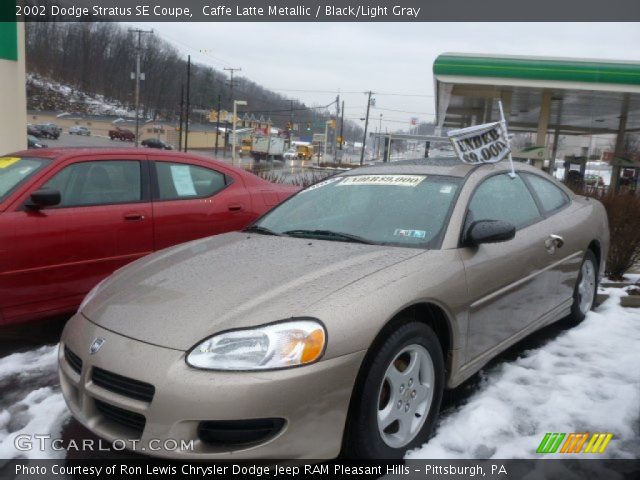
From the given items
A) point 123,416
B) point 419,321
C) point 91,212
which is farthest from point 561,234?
point 91,212

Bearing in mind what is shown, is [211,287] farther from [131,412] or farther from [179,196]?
[179,196]

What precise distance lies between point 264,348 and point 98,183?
298cm

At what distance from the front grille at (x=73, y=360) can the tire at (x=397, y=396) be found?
4.13 feet

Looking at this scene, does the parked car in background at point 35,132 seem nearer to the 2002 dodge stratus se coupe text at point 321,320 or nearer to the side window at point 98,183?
the side window at point 98,183

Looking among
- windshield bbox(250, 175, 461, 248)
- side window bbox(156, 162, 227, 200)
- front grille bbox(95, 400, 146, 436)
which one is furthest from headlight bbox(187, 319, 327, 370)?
side window bbox(156, 162, 227, 200)

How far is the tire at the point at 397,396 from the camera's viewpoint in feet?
7.51

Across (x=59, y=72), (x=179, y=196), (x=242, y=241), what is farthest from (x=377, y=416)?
(x=59, y=72)

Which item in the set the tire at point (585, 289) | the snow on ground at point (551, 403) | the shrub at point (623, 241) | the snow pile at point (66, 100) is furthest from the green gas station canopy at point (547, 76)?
the snow pile at point (66, 100)

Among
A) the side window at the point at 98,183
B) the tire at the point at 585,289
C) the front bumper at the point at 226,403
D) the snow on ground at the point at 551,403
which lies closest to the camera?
the front bumper at the point at 226,403

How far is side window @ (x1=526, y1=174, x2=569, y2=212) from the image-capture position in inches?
162

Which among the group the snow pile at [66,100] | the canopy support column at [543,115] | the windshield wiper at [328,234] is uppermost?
the snow pile at [66,100]

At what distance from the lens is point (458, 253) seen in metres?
→ 2.95

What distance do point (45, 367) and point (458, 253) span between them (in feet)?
9.28

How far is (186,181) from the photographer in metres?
5.01
